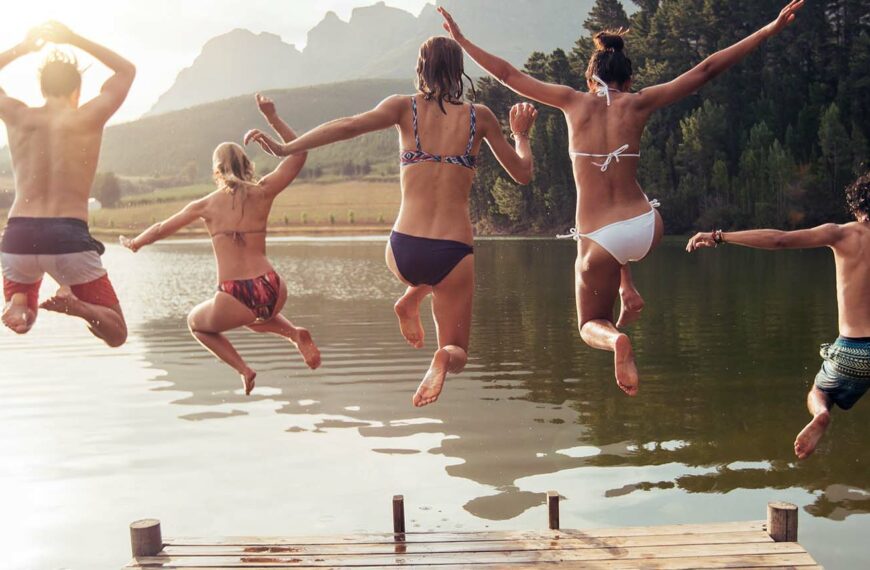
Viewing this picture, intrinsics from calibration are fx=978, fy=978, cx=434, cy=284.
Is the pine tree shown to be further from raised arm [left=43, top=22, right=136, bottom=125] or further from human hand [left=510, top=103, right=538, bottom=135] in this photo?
raised arm [left=43, top=22, right=136, bottom=125]

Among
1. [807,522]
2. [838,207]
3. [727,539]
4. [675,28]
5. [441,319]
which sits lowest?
[807,522]

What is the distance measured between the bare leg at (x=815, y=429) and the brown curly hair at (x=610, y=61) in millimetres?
3774

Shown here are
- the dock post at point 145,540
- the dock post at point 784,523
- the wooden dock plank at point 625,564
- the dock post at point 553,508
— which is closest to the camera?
the wooden dock plank at point 625,564

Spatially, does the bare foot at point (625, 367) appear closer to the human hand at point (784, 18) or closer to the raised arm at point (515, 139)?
the raised arm at point (515, 139)

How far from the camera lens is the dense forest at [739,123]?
8656cm

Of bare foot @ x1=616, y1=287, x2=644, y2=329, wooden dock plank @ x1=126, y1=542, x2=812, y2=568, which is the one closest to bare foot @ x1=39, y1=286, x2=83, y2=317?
bare foot @ x1=616, y1=287, x2=644, y2=329

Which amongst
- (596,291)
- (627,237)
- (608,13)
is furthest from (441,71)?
(608,13)

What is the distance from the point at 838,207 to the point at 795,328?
4509 cm

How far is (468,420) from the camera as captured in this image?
103 feet

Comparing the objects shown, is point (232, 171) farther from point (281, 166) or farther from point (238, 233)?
point (238, 233)

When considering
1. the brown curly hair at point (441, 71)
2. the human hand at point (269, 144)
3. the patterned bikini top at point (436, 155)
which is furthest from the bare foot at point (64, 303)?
the brown curly hair at point (441, 71)

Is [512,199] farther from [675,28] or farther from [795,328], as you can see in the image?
[795,328]

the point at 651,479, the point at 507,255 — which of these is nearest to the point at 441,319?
the point at 651,479

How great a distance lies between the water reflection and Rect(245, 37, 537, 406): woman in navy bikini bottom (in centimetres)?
1461
